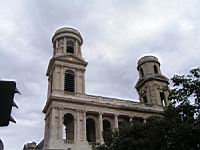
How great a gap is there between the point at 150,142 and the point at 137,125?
3710mm

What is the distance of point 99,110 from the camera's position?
141ft

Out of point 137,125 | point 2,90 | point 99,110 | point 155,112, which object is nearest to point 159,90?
point 155,112

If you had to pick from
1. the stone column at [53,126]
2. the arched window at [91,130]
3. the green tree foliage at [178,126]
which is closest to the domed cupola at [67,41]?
the arched window at [91,130]

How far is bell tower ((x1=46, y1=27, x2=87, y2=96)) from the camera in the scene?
145 ft

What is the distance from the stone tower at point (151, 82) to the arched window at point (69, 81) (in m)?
14.5

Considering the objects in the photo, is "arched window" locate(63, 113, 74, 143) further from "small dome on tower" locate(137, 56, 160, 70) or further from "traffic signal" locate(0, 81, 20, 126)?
"traffic signal" locate(0, 81, 20, 126)

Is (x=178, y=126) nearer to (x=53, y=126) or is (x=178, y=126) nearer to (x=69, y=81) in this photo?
(x=53, y=126)

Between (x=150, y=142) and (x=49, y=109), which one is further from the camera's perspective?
(x=49, y=109)

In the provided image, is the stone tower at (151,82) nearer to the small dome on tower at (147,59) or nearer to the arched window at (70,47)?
the small dome on tower at (147,59)

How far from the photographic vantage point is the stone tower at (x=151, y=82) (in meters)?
51.9

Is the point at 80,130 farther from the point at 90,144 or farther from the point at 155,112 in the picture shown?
the point at 155,112

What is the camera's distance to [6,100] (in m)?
4.01

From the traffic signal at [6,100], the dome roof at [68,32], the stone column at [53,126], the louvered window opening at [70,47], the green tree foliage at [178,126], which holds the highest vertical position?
the dome roof at [68,32]

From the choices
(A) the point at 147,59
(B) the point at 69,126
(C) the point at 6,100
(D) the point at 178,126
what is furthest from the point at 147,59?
(C) the point at 6,100
